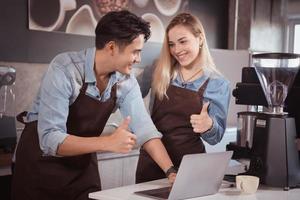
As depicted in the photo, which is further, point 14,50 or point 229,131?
point 229,131

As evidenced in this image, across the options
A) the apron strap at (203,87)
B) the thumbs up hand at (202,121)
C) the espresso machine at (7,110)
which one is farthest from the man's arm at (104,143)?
the espresso machine at (7,110)

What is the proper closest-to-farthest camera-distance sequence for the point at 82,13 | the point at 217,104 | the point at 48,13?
the point at 217,104 < the point at 48,13 < the point at 82,13

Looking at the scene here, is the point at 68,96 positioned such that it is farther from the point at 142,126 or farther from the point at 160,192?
the point at 160,192

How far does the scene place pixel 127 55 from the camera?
184cm

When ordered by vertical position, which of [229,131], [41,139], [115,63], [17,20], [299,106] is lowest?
[229,131]

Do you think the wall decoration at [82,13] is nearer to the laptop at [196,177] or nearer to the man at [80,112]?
the man at [80,112]

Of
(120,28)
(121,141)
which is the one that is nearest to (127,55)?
(120,28)

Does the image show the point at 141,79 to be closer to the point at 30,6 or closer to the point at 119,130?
the point at 30,6

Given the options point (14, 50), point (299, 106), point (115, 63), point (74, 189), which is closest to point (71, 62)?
point (115, 63)

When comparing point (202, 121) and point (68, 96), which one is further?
point (202, 121)

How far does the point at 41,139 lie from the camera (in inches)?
68.5

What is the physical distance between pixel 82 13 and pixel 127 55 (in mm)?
1694

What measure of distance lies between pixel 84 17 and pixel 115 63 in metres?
1.68

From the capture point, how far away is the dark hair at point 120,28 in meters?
1.80
